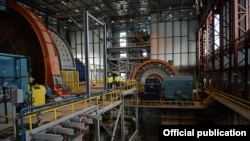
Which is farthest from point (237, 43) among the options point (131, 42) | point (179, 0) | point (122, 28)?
point (122, 28)

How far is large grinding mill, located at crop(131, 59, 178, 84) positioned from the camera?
23.2 m

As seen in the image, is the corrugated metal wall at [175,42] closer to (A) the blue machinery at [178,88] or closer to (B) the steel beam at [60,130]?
(A) the blue machinery at [178,88]

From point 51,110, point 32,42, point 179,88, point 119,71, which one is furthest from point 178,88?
point 51,110

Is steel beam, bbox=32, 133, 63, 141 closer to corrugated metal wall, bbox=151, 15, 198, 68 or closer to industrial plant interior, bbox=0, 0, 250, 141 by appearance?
industrial plant interior, bbox=0, 0, 250, 141

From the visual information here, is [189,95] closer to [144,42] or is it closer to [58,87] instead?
[58,87]

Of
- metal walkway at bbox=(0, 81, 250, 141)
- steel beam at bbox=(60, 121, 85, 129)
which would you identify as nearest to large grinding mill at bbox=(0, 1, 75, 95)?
metal walkway at bbox=(0, 81, 250, 141)

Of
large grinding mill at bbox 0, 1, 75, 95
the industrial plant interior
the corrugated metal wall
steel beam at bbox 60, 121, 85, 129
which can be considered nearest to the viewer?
steel beam at bbox 60, 121, 85, 129

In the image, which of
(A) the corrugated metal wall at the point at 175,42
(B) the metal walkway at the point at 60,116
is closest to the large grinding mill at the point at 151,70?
(A) the corrugated metal wall at the point at 175,42

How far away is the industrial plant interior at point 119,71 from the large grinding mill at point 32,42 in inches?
2.4

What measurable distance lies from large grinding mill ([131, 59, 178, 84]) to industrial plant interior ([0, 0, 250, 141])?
13 centimetres

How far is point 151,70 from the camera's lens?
77.0 feet

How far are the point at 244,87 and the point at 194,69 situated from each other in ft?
71.0

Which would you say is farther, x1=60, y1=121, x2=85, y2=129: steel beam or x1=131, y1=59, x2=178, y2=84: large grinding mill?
x1=131, y1=59, x2=178, y2=84: large grinding mill

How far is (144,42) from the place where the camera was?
35.3 m
